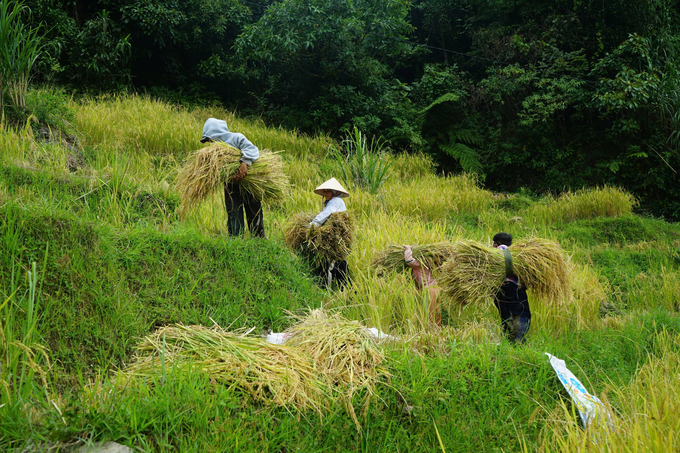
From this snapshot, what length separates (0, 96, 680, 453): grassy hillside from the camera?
2408mm

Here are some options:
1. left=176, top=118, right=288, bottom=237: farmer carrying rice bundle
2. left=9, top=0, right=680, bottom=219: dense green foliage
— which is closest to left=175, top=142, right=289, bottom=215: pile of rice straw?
left=176, top=118, right=288, bottom=237: farmer carrying rice bundle

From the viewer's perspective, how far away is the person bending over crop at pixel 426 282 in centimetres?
415

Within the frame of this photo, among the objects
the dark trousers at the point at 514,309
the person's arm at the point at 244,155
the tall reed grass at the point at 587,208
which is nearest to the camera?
the dark trousers at the point at 514,309

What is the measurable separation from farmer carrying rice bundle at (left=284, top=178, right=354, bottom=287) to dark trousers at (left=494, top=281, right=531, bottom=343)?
60.3 inches

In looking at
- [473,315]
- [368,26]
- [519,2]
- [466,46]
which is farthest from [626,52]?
[473,315]

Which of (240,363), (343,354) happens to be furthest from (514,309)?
(240,363)

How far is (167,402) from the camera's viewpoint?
7.98ft

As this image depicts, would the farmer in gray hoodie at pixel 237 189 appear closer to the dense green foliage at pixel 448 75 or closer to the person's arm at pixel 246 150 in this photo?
the person's arm at pixel 246 150

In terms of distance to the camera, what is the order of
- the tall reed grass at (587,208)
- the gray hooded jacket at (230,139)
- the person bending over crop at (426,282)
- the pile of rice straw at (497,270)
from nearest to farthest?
the pile of rice straw at (497,270), the person bending over crop at (426,282), the gray hooded jacket at (230,139), the tall reed grass at (587,208)

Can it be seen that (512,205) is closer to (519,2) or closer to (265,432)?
(519,2)

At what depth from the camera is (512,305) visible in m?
3.99

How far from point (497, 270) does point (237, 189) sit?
2.63 meters

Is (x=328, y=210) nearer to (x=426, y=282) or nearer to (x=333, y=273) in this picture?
(x=333, y=273)

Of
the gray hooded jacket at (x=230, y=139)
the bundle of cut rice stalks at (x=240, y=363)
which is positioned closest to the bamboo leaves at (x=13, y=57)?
the gray hooded jacket at (x=230, y=139)
